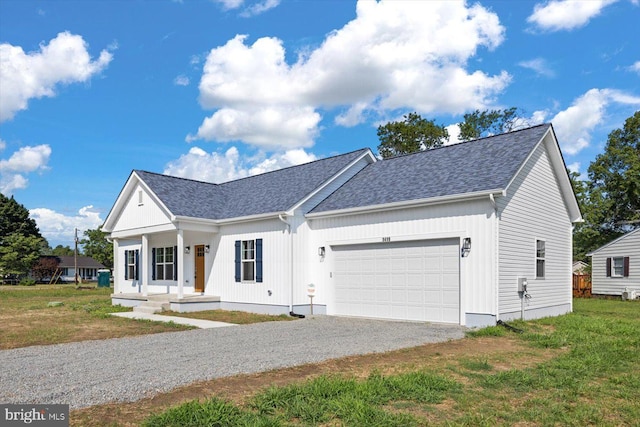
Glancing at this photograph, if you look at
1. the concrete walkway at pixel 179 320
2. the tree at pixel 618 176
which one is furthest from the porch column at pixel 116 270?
the tree at pixel 618 176

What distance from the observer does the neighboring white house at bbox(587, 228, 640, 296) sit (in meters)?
26.4

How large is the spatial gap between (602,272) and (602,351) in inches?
852

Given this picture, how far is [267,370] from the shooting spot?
24.3 feet

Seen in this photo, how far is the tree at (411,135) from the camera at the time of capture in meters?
37.3

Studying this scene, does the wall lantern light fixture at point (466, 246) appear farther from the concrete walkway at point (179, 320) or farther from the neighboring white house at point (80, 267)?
the neighboring white house at point (80, 267)

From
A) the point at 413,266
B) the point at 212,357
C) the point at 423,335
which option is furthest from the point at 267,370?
the point at 413,266

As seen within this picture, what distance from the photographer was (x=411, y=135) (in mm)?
37562

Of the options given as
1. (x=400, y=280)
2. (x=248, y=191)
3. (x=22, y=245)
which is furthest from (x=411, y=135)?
(x=22, y=245)

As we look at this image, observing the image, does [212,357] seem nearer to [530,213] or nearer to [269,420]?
[269,420]

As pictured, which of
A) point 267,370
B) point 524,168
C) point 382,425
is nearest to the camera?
point 382,425

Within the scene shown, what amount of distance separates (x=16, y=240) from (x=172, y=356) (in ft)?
165

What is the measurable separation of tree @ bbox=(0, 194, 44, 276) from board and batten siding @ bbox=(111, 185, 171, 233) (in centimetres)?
3350

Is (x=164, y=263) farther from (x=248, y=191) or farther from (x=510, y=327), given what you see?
(x=510, y=327)

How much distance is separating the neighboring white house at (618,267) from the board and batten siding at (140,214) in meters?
23.4
